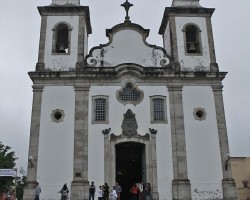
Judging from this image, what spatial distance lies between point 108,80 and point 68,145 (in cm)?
388

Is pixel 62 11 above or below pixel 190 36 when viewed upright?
above

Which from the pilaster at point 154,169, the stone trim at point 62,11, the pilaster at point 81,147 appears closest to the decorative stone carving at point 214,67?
the pilaster at point 154,169

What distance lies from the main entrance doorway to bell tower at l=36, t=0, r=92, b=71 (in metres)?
4.98

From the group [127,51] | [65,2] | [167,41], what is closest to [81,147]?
[127,51]

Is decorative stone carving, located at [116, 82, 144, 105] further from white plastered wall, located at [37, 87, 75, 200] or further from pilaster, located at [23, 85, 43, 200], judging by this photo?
pilaster, located at [23, 85, 43, 200]

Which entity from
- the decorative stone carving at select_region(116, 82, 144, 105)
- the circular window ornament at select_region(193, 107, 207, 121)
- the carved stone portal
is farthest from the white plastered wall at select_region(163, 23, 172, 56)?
the carved stone portal

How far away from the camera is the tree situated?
33219 mm

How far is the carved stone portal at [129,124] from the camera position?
723 inches

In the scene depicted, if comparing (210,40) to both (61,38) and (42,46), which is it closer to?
(61,38)

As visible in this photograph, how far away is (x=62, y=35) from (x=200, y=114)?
349 inches

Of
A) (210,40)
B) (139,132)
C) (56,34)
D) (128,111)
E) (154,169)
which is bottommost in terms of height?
(154,169)

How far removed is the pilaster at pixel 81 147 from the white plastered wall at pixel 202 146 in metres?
4.92

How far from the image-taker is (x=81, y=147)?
1800cm

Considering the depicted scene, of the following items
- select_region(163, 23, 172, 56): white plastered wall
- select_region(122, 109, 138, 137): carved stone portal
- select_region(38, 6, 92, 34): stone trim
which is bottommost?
select_region(122, 109, 138, 137): carved stone portal
